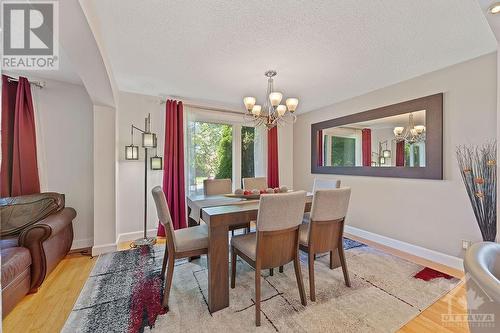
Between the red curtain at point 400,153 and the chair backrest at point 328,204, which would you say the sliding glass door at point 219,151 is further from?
the chair backrest at point 328,204

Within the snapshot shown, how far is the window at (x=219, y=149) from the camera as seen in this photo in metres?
4.04

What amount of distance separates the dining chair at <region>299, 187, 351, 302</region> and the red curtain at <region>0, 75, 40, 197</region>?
129 inches

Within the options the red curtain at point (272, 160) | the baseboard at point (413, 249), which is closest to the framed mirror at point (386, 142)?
the red curtain at point (272, 160)

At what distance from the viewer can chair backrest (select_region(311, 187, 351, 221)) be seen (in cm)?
211

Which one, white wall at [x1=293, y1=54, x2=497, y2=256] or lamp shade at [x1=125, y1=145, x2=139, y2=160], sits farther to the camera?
lamp shade at [x1=125, y1=145, x2=139, y2=160]

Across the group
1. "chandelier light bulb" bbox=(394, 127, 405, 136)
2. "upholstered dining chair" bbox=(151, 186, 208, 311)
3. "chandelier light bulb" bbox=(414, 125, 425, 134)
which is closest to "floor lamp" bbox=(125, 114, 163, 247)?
"upholstered dining chair" bbox=(151, 186, 208, 311)

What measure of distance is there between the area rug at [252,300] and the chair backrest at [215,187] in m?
0.98

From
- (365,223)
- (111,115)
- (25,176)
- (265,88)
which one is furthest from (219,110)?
(365,223)

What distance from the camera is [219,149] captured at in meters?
4.37

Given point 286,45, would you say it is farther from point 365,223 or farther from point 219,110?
point 365,223

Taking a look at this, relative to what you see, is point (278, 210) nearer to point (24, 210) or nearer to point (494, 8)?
point (494, 8)

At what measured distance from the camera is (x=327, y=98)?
154 inches

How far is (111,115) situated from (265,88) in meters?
2.15

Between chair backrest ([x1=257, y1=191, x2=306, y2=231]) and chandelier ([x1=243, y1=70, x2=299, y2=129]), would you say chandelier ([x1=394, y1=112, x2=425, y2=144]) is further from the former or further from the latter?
chair backrest ([x1=257, y1=191, x2=306, y2=231])
